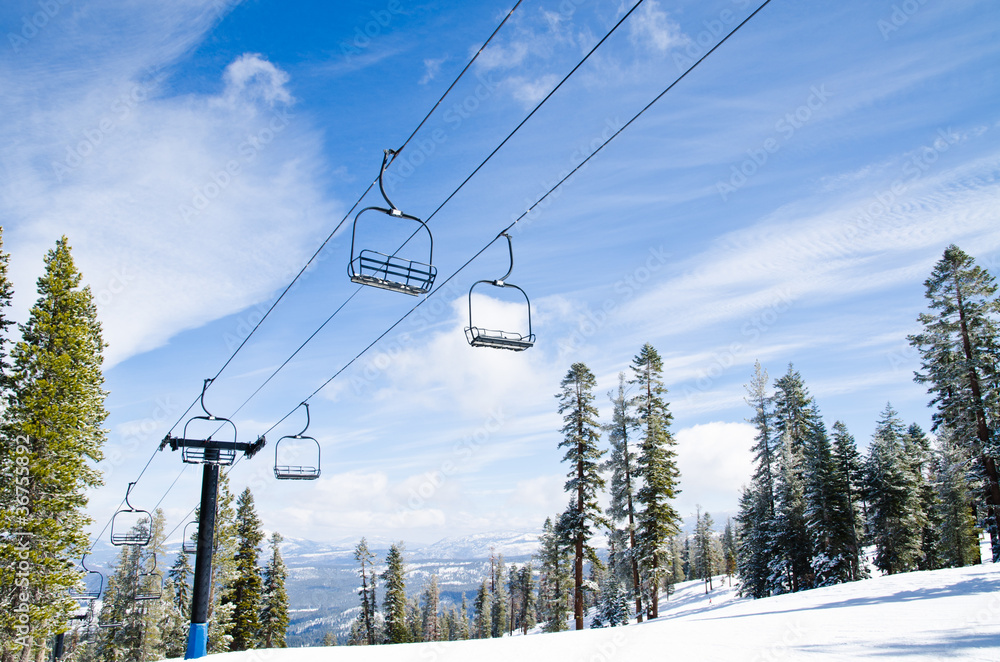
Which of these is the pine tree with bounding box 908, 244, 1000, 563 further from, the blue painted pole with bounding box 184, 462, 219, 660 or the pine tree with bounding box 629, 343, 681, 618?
the blue painted pole with bounding box 184, 462, 219, 660

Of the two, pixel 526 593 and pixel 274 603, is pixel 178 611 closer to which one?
pixel 274 603

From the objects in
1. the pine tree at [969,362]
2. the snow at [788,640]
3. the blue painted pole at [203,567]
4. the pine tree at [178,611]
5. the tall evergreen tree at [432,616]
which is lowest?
the tall evergreen tree at [432,616]

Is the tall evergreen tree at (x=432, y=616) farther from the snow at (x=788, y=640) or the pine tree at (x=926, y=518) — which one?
the snow at (x=788, y=640)

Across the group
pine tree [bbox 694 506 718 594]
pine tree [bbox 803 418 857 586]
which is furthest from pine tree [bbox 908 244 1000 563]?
pine tree [bbox 694 506 718 594]

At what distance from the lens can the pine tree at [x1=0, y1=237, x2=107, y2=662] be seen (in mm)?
21203

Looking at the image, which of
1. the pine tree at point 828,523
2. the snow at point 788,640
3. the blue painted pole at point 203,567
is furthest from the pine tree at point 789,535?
the blue painted pole at point 203,567

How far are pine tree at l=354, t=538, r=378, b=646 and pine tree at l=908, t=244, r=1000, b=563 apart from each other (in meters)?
52.0

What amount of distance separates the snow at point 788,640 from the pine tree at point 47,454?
35.3 ft

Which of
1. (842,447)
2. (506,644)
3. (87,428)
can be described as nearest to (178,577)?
(87,428)

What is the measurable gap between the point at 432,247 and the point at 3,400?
2292 cm

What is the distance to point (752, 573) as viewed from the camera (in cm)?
4900

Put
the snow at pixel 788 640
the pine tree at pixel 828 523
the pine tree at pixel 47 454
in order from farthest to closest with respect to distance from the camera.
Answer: the pine tree at pixel 828 523, the pine tree at pixel 47 454, the snow at pixel 788 640

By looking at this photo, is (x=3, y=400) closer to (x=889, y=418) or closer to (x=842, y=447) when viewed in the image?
(x=842, y=447)

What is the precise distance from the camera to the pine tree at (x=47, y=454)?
21.2 m
